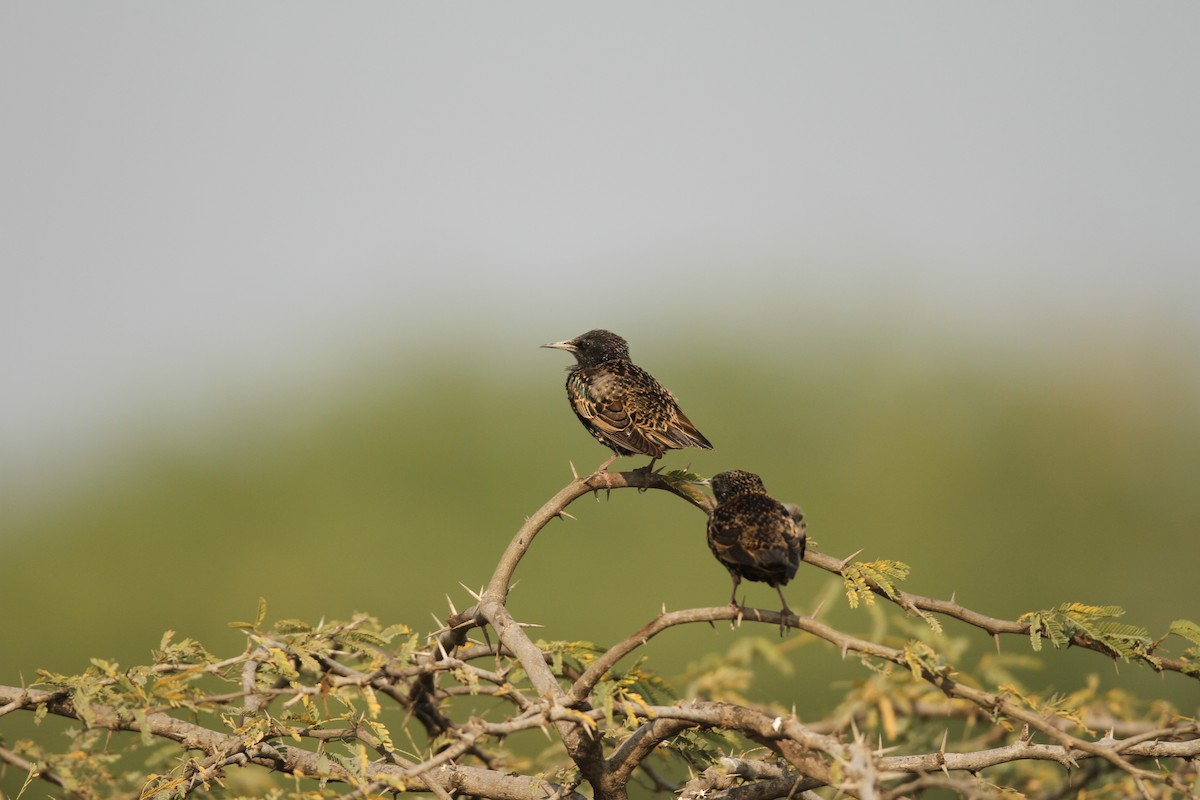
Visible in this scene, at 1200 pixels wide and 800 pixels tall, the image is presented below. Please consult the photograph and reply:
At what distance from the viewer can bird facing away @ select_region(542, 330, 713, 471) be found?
636cm

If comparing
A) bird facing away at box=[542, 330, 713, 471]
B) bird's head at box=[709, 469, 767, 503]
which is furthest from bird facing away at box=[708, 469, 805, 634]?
bird facing away at box=[542, 330, 713, 471]

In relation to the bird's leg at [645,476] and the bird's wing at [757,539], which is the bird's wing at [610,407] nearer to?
the bird's leg at [645,476]

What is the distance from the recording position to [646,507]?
1923 cm

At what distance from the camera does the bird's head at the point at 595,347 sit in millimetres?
7508

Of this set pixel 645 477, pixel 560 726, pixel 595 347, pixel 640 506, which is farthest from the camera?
pixel 640 506

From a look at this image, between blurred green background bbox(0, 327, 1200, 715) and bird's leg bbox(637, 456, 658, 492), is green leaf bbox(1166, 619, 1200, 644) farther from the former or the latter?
blurred green background bbox(0, 327, 1200, 715)

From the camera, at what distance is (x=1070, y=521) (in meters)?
21.0

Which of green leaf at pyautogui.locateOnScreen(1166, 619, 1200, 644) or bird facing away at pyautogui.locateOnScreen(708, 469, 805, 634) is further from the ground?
green leaf at pyautogui.locateOnScreen(1166, 619, 1200, 644)

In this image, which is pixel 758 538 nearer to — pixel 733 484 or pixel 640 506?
pixel 733 484

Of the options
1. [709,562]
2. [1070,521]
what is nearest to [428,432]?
[709,562]

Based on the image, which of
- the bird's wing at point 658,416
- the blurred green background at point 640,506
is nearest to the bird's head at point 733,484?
the bird's wing at point 658,416

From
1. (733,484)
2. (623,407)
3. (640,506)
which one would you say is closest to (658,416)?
(623,407)

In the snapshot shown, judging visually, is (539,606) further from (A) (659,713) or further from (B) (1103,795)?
(A) (659,713)

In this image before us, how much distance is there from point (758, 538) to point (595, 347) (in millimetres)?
3108
